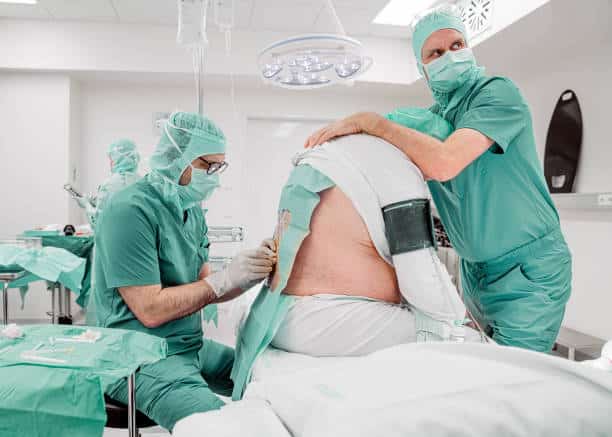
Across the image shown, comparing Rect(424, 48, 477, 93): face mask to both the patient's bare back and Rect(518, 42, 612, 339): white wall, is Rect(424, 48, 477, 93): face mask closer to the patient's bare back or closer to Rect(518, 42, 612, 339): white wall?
the patient's bare back

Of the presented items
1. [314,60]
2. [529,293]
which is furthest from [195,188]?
[529,293]

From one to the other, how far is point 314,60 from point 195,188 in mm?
546

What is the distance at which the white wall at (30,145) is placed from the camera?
15.3ft

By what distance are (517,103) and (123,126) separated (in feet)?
15.0

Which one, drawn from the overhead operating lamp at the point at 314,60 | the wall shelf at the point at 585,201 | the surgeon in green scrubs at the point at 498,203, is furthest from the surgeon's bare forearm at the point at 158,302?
the wall shelf at the point at 585,201

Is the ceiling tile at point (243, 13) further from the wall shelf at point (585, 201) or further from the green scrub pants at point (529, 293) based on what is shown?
the green scrub pants at point (529, 293)

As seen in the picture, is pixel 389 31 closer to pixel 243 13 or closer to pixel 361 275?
pixel 243 13

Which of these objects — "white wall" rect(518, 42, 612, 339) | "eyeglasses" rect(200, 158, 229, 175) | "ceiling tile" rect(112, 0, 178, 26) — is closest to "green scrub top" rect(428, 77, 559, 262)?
"eyeglasses" rect(200, 158, 229, 175)

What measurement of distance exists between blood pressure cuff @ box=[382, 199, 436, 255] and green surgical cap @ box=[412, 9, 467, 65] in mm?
584

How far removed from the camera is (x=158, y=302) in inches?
53.7

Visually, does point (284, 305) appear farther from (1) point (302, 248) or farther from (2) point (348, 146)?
(2) point (348, 146)

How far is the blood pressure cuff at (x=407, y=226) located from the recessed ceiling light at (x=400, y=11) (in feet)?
11.4

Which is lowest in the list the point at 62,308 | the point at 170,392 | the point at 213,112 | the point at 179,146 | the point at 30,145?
the point at 62,308

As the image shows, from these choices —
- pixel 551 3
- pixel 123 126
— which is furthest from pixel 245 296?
pixel 123 126
